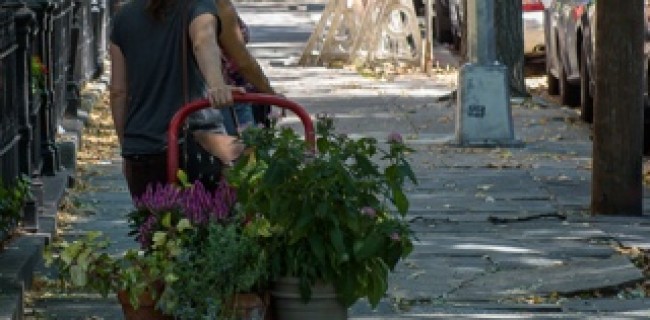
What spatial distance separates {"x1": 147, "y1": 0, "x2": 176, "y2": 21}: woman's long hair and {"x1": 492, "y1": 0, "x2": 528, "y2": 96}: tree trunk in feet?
44.8

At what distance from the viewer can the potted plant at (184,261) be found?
20.9ft

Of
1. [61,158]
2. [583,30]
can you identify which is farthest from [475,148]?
[61,158]

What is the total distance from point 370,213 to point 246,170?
0.45 metres

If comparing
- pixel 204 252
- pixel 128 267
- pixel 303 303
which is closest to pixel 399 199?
pixel 303 303

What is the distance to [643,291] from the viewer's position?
9.73m

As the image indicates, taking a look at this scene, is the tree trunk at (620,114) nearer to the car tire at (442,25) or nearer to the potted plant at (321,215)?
the potted plant at (321,215)

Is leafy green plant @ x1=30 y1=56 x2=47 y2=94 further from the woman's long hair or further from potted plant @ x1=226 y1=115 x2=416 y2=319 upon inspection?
potted plant @ x1=226 y1=115 x2=416 y2=319

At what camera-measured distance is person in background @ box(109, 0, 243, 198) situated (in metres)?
7.47

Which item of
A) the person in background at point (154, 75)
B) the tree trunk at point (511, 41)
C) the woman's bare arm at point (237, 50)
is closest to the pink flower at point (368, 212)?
the person in background at point (154, 75)

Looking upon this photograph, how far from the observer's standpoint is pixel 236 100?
6914mm

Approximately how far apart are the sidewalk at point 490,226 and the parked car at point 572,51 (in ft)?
1.19

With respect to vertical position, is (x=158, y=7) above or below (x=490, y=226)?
above

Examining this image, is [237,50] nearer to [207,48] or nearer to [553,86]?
[207,48]

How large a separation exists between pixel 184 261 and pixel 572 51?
1344 cm
